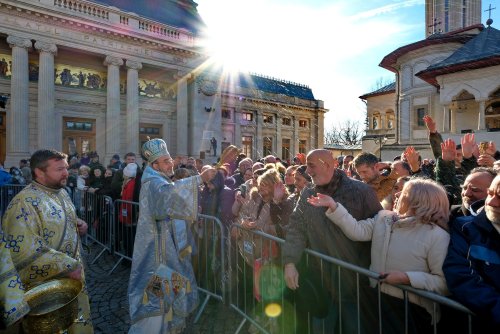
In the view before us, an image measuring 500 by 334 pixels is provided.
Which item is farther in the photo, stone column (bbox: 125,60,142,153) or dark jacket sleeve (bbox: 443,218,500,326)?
stone column (bbox: 125,60,142,153)

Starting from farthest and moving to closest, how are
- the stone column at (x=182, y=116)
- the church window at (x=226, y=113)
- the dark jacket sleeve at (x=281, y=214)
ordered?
the church window at (x=226, y=113)
the stone column at (x=182, y=116)
the dark jacket sleeve at (x=281, y=214)

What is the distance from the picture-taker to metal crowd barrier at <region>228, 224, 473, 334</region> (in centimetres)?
221

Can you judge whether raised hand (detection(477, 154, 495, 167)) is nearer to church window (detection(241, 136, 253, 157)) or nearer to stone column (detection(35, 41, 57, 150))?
stone column (detection(35, 41, 57, 150))

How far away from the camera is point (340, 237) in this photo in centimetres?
266

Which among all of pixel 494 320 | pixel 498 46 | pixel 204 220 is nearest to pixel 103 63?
pixel 204 220

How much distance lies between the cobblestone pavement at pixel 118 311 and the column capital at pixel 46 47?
691 inches

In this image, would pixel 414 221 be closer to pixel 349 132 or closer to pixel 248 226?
pixel 248 226

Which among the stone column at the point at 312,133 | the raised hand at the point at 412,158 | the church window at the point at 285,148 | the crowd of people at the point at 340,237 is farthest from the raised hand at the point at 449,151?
the stone column at the point at 312,133

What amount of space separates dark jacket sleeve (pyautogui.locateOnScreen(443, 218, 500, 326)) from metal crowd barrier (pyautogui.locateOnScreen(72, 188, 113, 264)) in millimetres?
6003

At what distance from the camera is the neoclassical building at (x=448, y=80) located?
19.9 metres

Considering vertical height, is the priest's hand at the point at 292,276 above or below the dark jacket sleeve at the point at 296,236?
below

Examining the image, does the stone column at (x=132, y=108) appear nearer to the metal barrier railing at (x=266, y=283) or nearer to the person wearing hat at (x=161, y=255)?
the metal barrier railing at (x=266, y=283)

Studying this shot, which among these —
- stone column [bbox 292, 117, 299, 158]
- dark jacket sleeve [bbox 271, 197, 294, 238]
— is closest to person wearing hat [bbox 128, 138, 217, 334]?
dark jacket sleeve [bbox 271, 197, 294, 238]

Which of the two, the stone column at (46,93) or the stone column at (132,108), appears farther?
the stone column at (132,108)
